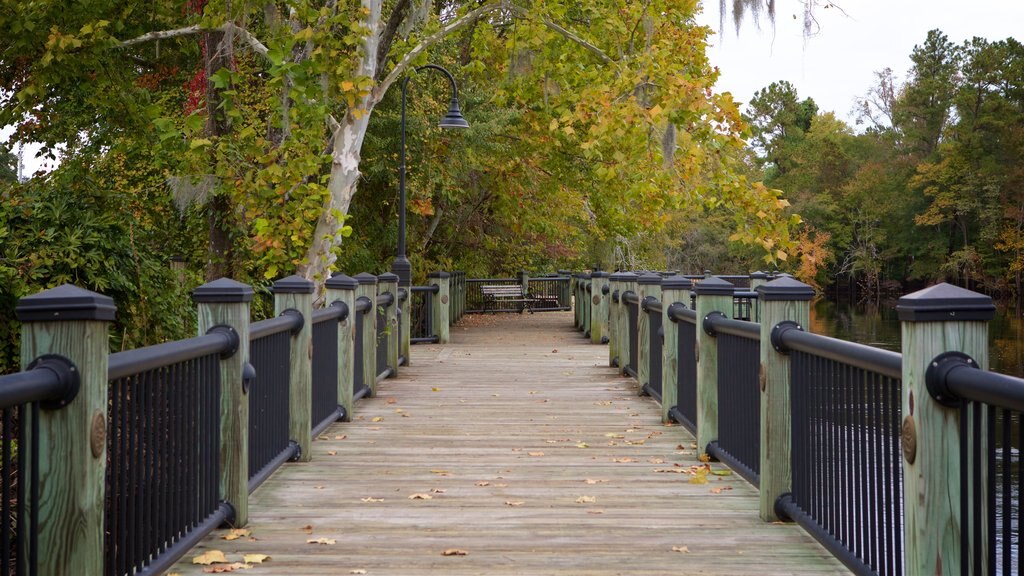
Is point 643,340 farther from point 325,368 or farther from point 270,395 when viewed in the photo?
point 270,395

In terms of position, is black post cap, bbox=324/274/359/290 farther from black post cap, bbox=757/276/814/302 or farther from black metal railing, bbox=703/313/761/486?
black post cap, bbox=757/276/814/302

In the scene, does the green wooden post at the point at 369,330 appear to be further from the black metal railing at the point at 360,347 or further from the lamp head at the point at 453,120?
the lamp head at the point at 453,120

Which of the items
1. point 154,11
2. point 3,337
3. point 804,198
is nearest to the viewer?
point 3,337

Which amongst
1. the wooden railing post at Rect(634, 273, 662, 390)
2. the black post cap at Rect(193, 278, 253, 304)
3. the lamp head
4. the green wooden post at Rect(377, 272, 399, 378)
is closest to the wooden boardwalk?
the wooden railing post at Rect(634, 273, 662, 390)

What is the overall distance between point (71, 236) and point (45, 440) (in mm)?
5905

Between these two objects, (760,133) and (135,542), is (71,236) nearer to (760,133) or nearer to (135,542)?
(135,542)

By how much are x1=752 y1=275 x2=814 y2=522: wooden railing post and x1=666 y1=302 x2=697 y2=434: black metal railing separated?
7.08 ft

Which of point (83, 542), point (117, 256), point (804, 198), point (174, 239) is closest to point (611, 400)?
point (117, 256)

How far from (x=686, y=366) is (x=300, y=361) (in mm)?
3077

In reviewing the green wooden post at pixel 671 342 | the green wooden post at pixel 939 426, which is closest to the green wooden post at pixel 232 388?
the green wooden post at pixel 939 426

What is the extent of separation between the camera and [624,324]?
1335 centimetres

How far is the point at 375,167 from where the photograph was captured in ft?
65.0

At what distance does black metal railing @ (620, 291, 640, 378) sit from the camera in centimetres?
1180

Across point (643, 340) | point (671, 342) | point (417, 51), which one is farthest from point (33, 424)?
point (417, 51)
